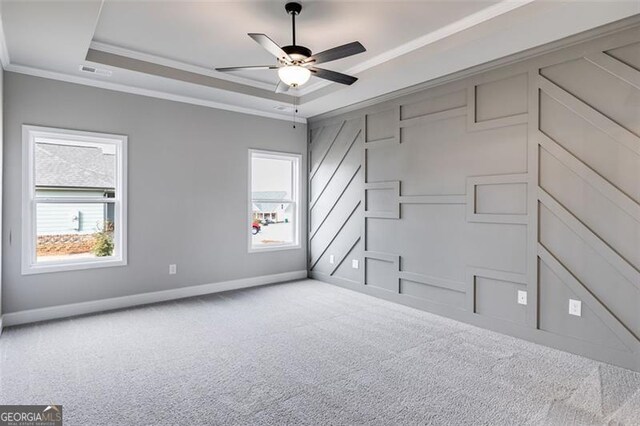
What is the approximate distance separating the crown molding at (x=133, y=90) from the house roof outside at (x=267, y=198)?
3.97ft

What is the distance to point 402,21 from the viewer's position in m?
3.34

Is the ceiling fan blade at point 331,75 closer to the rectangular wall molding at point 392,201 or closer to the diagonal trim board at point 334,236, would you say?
the rectangular wall molding at point 392,201

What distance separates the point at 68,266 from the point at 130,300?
0.80 metres

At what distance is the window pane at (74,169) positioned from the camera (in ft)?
13.6

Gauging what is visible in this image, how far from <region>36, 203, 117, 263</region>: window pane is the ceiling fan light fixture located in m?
2.91

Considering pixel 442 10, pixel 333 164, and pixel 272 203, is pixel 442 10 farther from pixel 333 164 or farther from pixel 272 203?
pixel 272 203

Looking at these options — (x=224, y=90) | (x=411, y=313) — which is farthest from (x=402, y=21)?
(x=411, y=313)

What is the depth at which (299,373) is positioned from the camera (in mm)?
2850

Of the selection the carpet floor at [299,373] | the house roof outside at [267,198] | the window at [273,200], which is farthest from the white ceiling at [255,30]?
the carpet floor at [299,373]

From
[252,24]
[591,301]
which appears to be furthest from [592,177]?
[252,24]

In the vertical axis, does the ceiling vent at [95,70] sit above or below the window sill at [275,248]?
above

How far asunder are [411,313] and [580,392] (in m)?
1.95

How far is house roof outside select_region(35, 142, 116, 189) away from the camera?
13.6 feet

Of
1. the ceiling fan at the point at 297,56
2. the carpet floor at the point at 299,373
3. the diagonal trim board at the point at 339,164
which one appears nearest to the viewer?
the carpet floor at the point at 299,373
